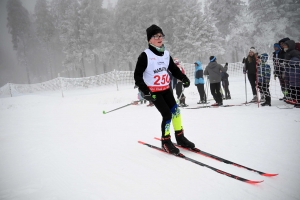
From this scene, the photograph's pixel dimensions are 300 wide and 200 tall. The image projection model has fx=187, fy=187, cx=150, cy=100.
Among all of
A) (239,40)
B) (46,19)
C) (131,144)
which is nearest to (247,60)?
(131,144)

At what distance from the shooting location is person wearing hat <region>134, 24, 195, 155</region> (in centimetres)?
332

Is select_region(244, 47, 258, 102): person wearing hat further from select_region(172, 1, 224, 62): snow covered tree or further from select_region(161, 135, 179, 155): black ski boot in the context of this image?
select_region(172, 1, 224, 62): snow covered tree

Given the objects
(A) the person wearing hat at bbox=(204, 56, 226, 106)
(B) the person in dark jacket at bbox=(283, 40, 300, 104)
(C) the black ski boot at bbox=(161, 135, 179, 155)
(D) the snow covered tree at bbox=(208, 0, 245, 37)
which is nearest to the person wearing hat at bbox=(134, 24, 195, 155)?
(C) the black ski boot at bbox=(161, 135, 179, 155)

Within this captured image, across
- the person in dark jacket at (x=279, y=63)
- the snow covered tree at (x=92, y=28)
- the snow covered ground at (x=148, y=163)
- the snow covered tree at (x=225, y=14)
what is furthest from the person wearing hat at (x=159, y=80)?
the snow covered tree at (x=92, y=28)

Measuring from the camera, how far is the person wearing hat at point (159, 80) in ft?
10.9

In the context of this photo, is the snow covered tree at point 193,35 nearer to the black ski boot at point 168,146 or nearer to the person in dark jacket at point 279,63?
the person in dark jacket at point 279,63

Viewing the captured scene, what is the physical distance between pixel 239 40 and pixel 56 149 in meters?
30.1

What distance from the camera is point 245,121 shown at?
4.94 meters

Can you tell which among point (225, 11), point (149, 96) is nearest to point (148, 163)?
point (149, 96)

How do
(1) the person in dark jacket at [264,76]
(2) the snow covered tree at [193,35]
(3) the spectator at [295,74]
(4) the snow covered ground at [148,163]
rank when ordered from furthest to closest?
(2) the snow covered tree at [193,35] < (1) the person in dark jacket at [264,76] < (3) the spectator at [295,74] < (4) the snow covered ground at [148,163]

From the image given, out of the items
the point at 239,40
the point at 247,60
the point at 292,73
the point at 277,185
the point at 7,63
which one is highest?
the point at 7,63

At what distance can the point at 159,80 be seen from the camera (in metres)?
3.43

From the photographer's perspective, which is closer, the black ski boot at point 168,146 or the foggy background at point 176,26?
the black ski boot at point 168,146

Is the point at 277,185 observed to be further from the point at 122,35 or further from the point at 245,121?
the point at 122,35
